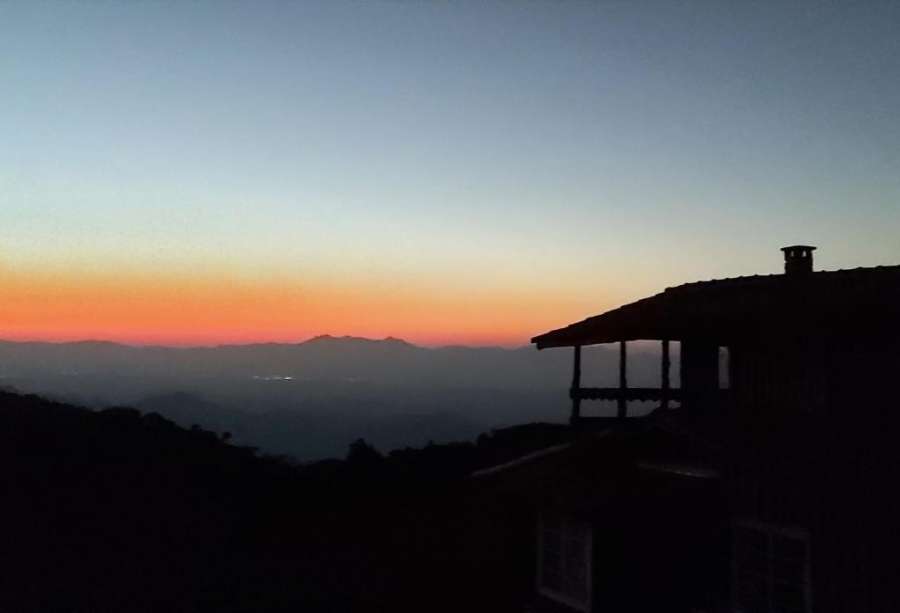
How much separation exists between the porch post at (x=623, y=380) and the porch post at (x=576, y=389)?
0.96 meters

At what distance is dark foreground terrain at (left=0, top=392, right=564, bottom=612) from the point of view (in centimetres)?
2417

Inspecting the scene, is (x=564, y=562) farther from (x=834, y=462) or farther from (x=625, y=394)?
(x=834, y=462)

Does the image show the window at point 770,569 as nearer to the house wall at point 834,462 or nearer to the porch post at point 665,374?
the house wall at point 834,462

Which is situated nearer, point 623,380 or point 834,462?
point 834,462

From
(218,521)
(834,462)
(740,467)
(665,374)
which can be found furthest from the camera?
(218,521)

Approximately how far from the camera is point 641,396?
19.5 metres

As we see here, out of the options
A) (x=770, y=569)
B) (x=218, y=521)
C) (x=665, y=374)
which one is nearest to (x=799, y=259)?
(x=665, y=374)

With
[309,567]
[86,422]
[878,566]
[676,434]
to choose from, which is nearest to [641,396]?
[676,434]

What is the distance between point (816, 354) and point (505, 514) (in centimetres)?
1604

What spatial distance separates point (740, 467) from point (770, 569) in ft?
5.80

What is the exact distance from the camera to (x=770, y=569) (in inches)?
573

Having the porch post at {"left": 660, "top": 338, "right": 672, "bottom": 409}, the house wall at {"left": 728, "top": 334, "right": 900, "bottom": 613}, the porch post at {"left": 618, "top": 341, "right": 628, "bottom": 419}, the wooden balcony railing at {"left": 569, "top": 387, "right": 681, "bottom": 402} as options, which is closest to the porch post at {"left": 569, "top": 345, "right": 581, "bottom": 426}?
the wooden balcony railing at {"left": 569, "top": 387, "right": 681, "bottom": 402}

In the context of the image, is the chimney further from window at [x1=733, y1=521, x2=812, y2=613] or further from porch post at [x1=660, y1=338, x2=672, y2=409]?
window at [x1=733, y1=521, x2=812, y2=613]

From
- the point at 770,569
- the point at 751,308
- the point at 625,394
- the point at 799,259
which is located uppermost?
the point at 799,259
